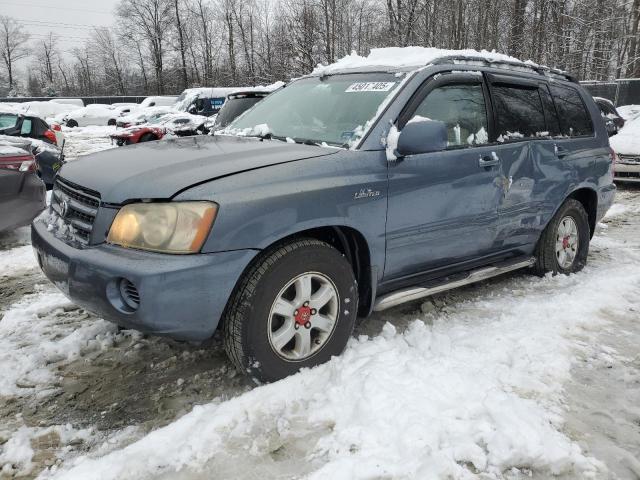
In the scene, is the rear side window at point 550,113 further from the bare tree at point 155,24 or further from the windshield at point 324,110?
the bare tree at point 155,24

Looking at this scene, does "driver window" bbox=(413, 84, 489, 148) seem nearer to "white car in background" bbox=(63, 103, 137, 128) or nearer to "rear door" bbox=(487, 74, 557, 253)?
"rear door" bbox=(487, 74, 557, 253)

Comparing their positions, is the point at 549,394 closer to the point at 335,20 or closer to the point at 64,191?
the point at 64,191

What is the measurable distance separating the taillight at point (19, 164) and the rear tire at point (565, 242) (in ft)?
17.9

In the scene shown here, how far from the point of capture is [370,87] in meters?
3.35

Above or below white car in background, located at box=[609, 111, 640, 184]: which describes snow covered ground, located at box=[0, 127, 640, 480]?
below

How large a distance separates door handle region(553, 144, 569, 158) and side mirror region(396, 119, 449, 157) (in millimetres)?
1696

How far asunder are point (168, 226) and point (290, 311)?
759 millimetres

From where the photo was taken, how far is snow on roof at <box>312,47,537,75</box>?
11.3 ft

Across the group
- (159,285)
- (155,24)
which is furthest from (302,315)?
(155,24)

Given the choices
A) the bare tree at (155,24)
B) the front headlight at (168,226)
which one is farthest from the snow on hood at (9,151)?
the bare tree at (155,24)

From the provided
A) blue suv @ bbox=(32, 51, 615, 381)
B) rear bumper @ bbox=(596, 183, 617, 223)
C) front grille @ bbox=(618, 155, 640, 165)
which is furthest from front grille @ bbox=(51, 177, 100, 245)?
front grille @ bbox=(618, 155, 640, 165)

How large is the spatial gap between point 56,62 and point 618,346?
295 feet

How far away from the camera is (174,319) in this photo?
233 cm

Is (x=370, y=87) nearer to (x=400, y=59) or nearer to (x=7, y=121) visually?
(x=400, y=59)
